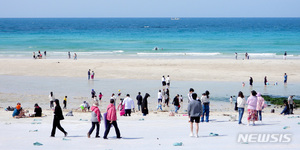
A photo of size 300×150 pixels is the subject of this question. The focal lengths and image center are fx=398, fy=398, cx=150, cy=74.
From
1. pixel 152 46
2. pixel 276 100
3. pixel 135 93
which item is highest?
pixel 152 46

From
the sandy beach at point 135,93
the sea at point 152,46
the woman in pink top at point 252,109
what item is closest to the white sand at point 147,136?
the sandy beach at point 135,93

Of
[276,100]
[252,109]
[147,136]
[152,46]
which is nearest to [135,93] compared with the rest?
[276,100]

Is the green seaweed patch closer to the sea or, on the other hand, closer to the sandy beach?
the sandy beach

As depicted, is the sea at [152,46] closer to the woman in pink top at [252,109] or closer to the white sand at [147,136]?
the white sand at [147,136]

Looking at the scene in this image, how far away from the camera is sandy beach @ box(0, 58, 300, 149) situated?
10.9 m

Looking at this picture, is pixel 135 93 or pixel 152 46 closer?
pixel 135 93

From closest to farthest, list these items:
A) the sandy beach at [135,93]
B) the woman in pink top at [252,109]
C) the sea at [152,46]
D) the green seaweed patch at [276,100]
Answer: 1. the sandy beach at [135,93]
2. the woman in pink top at [252,109]
3. the green seaweed patch at [276,100]
4. the sea at [152,46]

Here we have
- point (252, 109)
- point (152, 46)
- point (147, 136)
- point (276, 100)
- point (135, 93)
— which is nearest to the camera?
point (147, 136)

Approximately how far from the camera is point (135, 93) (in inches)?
1037

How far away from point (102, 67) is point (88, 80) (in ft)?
27.5

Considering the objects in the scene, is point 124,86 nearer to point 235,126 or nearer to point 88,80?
point 88,80

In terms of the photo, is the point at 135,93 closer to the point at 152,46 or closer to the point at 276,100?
the point at 276,100

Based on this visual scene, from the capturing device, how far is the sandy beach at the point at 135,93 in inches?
428

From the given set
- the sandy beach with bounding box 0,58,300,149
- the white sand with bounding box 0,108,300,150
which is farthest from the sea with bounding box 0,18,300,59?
the white sand with bounding box 0,108,300,150
